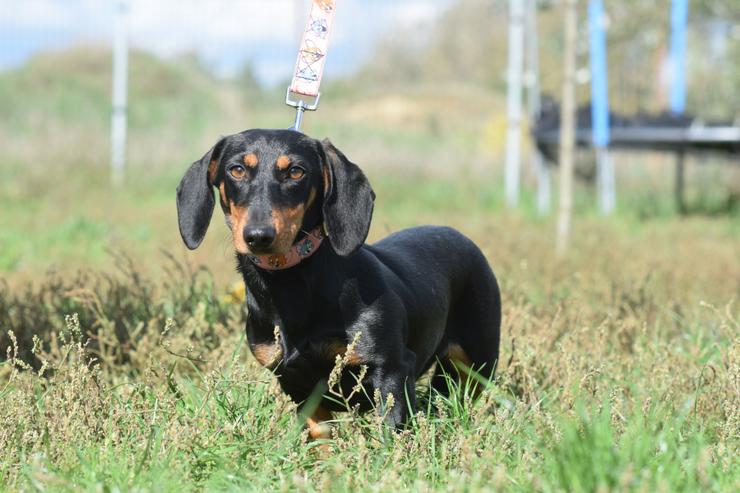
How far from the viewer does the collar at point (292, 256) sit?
3123 mm

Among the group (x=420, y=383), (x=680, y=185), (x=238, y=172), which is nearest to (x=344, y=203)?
(x=238, y=172)

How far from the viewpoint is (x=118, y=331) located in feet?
15.1

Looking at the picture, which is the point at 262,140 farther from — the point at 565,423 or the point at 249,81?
the point at 249,81

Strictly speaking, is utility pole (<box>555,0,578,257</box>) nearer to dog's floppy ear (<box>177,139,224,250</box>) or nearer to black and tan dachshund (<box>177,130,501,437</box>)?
black and tan dachshund (<box>177,130,501,437</box>)

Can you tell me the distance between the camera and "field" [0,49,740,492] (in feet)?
8.73

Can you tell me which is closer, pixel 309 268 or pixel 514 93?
pixel 309 268

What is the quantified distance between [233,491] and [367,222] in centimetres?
97

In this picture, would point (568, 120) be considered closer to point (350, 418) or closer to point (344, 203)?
point (344, 203)

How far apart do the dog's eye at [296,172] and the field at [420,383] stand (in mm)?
678

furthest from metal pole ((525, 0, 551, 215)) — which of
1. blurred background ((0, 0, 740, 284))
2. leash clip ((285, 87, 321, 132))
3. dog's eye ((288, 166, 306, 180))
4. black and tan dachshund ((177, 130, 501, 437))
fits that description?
dog's eye ((288, 166, 306, 180))

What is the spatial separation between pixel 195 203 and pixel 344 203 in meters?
0.52

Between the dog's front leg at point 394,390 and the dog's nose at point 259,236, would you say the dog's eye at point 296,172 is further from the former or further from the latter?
→ the dog's front leg at point 394,390

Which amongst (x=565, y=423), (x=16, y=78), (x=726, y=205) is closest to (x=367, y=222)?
(x=565, y=423)

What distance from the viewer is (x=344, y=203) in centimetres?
318
